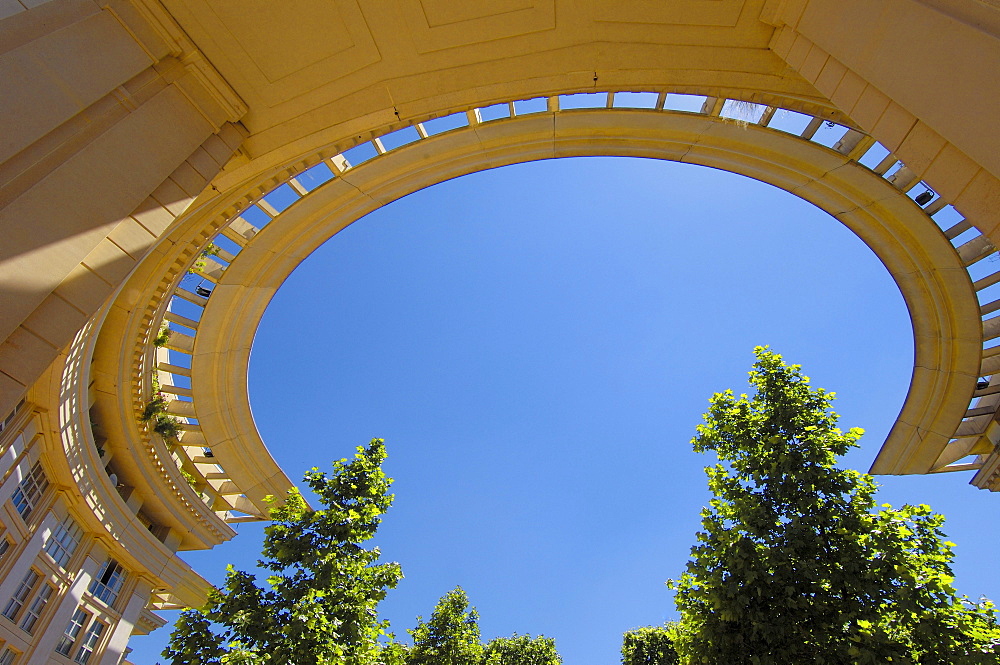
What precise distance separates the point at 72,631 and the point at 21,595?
2339mm

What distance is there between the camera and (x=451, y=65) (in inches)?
413

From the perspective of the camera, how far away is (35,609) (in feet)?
Result: 49.2

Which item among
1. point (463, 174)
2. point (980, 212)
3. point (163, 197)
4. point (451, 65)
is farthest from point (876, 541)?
point (463, 174)

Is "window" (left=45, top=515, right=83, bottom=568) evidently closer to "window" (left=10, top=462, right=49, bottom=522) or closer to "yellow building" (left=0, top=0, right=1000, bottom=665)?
"yellow building" (left=0, top=0, right=1000, bottom=665)

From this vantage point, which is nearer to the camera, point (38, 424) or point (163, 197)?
point (163, 197)

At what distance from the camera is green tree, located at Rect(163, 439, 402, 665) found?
10.5 metres

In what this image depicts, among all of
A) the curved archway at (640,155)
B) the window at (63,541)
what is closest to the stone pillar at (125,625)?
the window at (63,541)

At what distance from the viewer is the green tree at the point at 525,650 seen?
28.0 m

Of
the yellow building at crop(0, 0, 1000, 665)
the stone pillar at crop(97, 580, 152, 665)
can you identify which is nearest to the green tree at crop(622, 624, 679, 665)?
the yellow building at crop(0, 0, 1000, 665)

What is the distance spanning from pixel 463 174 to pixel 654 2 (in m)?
9.79

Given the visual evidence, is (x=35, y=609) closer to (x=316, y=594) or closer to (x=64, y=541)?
(x=64, y=541)

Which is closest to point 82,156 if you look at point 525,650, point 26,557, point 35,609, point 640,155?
point 26,557

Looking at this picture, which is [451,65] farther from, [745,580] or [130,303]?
[130,303]

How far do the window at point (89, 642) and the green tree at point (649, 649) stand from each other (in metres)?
20.1
